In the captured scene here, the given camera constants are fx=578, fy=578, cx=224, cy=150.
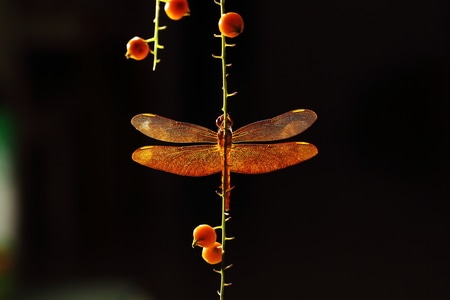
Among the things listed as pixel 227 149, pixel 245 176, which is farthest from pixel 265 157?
pixel 245 176

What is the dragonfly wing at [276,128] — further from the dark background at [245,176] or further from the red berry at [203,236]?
the dark background at [245,176]

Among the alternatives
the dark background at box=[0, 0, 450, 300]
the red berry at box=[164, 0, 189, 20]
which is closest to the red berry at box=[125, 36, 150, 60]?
the red berry at box=[164, 0, 189, 20]

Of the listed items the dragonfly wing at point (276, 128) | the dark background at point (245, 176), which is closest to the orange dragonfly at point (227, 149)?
the dragonfly wing at point (276, 128)

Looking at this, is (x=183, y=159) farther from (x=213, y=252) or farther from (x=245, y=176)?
(x=245, y=176)

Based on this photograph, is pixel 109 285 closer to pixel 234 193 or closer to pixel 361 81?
pixel 234 193

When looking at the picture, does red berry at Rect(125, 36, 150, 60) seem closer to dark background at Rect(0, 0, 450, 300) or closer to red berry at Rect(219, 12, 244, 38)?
red berry at Rect(219, 12, 244, 38)

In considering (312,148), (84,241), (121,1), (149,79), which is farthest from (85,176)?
(312,148)
